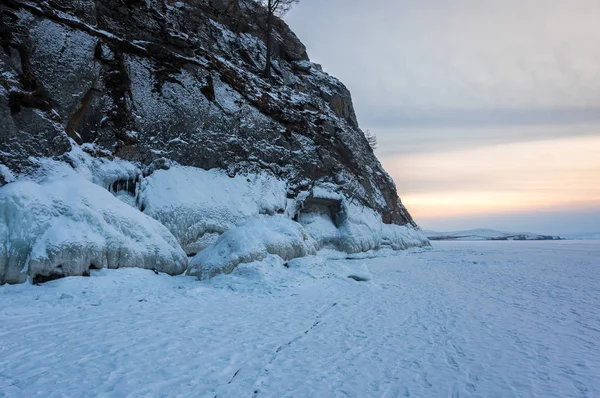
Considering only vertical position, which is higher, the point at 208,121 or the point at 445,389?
the point at 208,121

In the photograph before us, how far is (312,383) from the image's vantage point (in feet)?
16.0

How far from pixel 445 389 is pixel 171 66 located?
23990 millimetres

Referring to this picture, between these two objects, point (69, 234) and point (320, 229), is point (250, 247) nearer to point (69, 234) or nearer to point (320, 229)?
point (69, 234)

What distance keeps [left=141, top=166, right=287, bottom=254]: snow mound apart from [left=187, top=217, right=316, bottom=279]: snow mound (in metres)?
4.28

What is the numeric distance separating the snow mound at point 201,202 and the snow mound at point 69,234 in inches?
162

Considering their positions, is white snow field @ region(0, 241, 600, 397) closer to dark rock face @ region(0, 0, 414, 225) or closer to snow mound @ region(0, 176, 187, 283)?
snow mound @ region(0, 176, 187, 283)

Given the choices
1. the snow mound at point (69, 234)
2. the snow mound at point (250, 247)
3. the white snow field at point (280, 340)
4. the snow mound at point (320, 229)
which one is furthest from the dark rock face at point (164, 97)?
the white snow field at point (280, 340)

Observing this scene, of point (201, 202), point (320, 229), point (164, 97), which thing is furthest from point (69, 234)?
point (320, 229)

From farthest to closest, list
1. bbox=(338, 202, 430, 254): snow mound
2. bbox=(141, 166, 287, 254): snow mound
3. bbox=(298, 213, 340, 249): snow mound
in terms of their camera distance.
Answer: bbox=(338, 202, 430, 254): snow mound, bbox=(298, 213, 340, 249): snow mound, bbox=(141, 166, 287, 254): snow mound

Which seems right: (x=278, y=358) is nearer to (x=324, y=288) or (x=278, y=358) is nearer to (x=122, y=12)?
(x=324, y=288)

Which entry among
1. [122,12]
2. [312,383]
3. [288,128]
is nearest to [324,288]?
[312,383]

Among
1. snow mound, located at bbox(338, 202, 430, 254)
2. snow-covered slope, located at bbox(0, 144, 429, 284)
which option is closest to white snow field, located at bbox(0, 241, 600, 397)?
snow-covered slope, located at bbox(0, 144, 429, 284)

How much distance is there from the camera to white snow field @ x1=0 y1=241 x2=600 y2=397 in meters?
4.75

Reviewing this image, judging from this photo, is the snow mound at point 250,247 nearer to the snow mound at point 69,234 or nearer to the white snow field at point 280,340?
the white snow field at point 280,340
